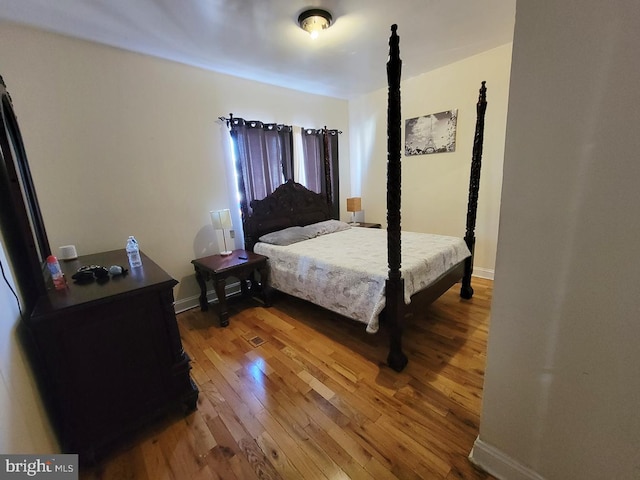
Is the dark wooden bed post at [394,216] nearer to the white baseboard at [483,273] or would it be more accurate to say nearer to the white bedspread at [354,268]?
the white bedspread at [354,268]

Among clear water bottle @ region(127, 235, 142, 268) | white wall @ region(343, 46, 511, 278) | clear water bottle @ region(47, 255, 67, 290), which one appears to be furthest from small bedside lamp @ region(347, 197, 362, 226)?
clear water bottle @ region(47, 255, 67, 290)

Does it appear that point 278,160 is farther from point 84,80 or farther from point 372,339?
point 372,339

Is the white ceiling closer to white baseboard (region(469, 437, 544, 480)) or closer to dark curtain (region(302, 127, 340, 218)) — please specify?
dark curtain (region(302, 127, 340, 218))

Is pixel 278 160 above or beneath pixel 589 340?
above

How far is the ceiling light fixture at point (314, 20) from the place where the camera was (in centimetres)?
192

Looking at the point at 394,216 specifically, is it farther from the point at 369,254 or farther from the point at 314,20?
the point at 314,20

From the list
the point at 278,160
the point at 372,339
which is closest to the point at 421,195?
the point at 278,160

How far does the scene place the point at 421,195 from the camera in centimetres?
371

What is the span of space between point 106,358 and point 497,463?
1898 mm

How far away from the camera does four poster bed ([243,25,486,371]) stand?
68.5 inches

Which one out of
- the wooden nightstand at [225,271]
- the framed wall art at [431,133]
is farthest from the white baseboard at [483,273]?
the wooden nightstand at [225,271]

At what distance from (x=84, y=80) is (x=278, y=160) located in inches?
73.9

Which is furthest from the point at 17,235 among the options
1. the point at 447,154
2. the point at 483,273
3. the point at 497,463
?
the point at 483,273

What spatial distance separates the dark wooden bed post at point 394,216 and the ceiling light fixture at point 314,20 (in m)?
0.84
